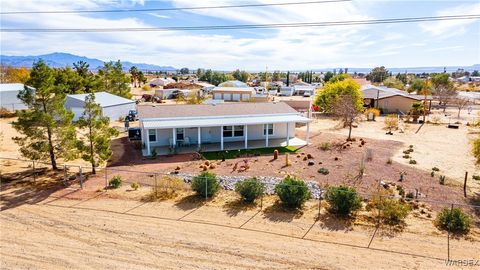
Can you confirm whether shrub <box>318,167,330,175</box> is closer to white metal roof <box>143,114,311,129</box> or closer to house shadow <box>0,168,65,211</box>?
white metal roof <box>143,114,311,129</box>

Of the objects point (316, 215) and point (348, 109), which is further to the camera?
point (348, 109)

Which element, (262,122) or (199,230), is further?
(262,122)

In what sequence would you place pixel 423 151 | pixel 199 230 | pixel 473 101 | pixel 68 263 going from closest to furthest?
pixel 68 263
pixel 199 230
pixel 423 151
pixel 473 101

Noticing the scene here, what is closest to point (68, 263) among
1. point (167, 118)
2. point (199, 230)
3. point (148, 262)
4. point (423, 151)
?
point (148, 262)

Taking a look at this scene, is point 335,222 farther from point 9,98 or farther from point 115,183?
point 9,98

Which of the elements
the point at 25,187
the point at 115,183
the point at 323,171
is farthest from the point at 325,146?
the point at 25,187

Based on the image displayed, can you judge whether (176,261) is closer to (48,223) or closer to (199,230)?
(199,230)
